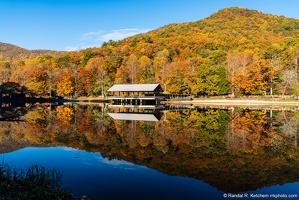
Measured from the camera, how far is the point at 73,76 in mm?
82688

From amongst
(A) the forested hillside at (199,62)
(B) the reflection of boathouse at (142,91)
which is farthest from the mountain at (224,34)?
(B) the reflection of boathouse at (142,91)

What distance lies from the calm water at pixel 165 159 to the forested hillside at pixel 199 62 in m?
43.4

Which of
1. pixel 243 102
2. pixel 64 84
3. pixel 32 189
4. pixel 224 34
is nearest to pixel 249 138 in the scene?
pixel 32 189

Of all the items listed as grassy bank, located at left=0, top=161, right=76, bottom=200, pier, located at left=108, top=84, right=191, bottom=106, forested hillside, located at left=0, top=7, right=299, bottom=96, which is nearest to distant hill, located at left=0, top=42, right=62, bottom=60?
forested hillside, located at left=0, top=7, right=299, bottom=96

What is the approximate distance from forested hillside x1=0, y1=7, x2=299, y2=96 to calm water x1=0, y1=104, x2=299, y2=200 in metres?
43.4

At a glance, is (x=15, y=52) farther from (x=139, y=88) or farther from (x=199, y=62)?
(x=139, y=88)

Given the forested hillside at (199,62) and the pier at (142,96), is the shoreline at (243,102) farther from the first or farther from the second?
the forested hillside at (199,62)

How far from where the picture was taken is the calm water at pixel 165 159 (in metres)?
9.09

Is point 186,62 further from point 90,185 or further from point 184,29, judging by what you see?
point 90,185

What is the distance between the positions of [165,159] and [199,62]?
204 feet

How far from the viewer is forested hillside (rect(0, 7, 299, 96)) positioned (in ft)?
209

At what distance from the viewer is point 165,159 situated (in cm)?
1278

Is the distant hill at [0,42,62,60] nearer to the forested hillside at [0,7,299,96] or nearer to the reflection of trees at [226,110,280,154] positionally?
the forested hillside at [0,7,299,96]

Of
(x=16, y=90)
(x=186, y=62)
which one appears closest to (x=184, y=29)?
(x=186, y=62)
